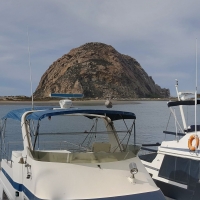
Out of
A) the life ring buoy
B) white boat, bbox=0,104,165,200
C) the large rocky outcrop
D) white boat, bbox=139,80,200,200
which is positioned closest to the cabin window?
white boat, bbox=139,80,200,200

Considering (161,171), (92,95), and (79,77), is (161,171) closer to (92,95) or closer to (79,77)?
(92,95)

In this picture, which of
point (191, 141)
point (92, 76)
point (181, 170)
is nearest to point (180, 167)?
point (181, 170)

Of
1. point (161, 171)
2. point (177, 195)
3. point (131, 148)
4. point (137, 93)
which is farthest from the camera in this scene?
point (137, 93)

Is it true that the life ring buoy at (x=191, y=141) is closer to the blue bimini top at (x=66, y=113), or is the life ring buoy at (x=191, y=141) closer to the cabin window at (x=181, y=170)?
the cabin window at (x=181, y=170)

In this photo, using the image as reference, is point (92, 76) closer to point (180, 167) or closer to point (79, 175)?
point (180, 167)

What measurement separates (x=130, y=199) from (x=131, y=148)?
4.79 feet

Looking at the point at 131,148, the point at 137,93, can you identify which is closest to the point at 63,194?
the point at 131,148

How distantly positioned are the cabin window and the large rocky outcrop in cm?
12362

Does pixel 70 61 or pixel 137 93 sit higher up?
pixel 70 61

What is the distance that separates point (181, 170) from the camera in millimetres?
Result: 9469

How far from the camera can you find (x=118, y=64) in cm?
16338

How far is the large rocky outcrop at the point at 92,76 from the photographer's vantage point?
141125 millimetres

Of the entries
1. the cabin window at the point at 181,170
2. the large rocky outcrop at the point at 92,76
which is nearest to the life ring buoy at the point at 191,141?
the cabin window at the point at 181,170

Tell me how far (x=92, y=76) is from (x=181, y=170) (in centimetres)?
13900
